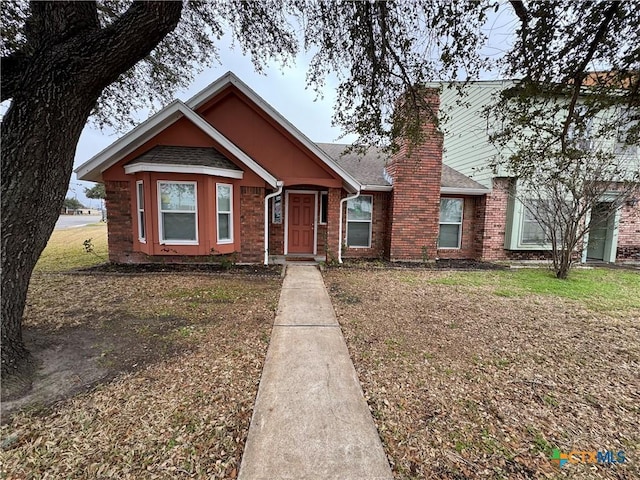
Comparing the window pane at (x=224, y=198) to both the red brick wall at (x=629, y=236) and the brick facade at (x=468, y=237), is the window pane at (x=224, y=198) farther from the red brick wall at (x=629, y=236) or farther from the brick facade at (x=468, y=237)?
the red brick wall at (x=629, y=236)

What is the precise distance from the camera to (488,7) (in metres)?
3.97

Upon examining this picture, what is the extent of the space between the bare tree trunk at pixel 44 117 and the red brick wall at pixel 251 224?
5342mm

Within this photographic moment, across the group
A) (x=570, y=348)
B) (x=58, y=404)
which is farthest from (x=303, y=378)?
(x=570, y=348)

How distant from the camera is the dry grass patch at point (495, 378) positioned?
7.04ft

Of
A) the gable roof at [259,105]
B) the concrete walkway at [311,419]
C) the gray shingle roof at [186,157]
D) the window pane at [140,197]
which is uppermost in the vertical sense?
the gable roof at [259,105]

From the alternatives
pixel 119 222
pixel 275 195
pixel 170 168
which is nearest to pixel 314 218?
pixel 275 195

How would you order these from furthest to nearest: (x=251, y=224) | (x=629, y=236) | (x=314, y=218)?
(x=629, y=236) < (x=314, y=218) < (x=251, y=224)

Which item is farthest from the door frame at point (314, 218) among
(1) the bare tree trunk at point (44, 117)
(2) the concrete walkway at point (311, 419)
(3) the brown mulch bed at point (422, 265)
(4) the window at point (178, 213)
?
(1) the bare tree trunk at point (44, 117)

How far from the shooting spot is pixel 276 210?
1002cm

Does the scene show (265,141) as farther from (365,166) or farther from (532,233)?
(532,233)

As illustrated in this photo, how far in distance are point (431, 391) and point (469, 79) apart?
4.89m

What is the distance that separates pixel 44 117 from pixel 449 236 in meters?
11.2

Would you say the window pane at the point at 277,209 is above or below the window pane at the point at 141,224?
above

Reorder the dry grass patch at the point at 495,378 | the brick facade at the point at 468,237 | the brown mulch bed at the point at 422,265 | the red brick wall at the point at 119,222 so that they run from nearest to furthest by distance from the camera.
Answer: the dry grass patch at the point at 495,378
the red brick wall at the point at 119,222
the brown mulch bed at the point at 422,265
the brick facade at the point at 468,237
